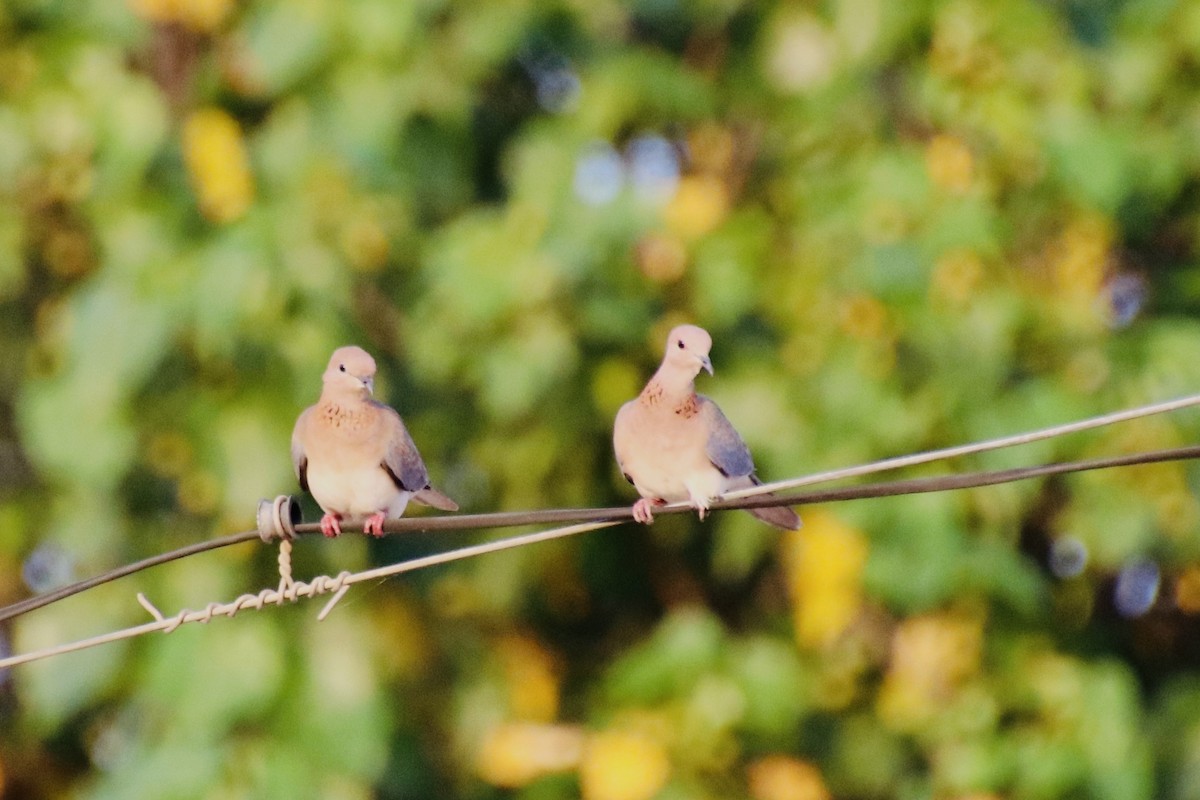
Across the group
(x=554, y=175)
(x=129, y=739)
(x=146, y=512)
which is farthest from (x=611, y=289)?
(x=129, y=739)

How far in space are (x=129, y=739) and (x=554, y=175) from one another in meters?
2.32

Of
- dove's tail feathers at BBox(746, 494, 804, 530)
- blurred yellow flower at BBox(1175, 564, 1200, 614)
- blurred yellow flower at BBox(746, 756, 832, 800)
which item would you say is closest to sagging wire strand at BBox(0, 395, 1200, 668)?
dove's tail feathers at BBox(746, 494, 804, 530)

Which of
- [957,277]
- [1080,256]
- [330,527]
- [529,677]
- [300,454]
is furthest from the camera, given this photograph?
[529,677]

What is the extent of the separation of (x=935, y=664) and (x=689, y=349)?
2.15 m

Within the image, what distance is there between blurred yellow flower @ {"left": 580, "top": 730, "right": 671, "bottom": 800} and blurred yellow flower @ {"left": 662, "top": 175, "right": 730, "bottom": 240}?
1489mm

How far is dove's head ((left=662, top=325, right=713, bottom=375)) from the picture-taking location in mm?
3729

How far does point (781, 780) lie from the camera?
5465 millimetres

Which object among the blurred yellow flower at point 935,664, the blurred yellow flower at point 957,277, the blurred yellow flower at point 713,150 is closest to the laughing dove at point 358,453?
the blurred yellow flower at point 957,277

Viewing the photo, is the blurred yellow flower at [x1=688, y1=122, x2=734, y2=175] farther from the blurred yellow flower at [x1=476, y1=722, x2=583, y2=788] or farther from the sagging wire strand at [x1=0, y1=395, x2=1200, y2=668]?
the sagging wire strand at [x1=0, y1=395, x2=1200, y2=668]

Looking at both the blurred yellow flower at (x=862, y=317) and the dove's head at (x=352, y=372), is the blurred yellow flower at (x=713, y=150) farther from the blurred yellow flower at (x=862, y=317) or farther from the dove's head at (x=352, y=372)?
the dove's head at (x=352, y=372)

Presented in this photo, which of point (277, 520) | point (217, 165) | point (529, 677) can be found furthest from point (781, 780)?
point (277, 520)

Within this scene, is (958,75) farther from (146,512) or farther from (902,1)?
(146,512)

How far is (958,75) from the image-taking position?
541cm

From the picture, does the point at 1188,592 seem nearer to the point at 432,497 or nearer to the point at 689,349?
the point at 689,349
